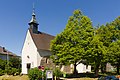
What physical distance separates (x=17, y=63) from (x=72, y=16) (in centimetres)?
2422

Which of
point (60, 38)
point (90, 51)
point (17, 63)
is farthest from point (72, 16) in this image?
point (17, 63)

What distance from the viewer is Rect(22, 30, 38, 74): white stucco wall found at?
56.0 metres

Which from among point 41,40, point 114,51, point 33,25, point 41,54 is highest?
point 33,25

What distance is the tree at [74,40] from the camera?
149ft

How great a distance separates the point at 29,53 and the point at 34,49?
2222 mm

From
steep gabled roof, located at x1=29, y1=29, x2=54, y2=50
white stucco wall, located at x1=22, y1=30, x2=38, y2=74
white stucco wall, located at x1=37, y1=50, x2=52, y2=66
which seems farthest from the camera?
→ steep gabled roof, located at x1=29, y1=29, x2=54, y2=50

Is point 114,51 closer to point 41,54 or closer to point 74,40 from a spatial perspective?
point 74,40

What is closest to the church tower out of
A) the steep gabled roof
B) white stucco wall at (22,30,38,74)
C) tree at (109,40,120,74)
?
the steep gabled roof

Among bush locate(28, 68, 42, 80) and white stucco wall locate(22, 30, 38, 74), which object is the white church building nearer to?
white stucco wall locate(22, 30, 38, 74)

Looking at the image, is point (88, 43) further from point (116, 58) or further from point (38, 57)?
point (38, 57)

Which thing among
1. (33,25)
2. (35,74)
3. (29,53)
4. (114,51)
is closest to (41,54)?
(29,53)

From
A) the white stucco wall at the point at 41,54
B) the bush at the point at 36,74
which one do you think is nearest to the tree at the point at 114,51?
the white stucco wall at the point at 41,54

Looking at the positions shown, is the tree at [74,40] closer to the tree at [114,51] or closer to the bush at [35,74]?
the tree at [114,51]

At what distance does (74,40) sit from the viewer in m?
46.1
